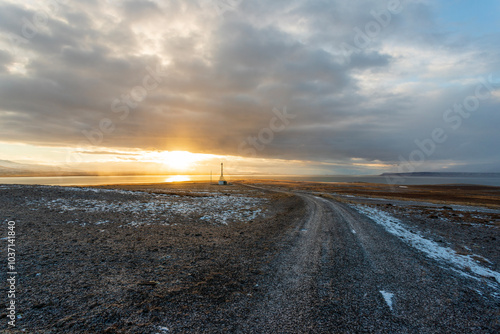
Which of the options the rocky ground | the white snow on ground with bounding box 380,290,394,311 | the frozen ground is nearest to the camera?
the rocky ground

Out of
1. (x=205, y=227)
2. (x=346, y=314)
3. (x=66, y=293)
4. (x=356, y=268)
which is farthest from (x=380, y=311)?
(x=205, y=227)

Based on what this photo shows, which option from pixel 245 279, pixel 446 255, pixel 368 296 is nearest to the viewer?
pixel 368 296

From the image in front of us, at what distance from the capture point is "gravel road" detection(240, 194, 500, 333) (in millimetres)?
5145

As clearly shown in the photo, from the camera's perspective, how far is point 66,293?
20.0 feet

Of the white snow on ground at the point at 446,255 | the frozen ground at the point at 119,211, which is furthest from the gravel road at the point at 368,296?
the frozen ground at the point at 119,211

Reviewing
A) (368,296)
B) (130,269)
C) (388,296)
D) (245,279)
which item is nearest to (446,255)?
(388,296)

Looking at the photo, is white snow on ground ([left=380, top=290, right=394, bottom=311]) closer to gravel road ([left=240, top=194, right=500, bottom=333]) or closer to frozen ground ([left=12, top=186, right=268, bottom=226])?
gravel road ([left=240, top=194, right=500, bottom=333])

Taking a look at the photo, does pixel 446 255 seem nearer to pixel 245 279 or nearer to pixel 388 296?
pixel 388 296

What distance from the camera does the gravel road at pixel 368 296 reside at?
16.9 feet

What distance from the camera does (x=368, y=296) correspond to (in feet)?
21.2

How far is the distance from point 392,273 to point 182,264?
7979 millimetres

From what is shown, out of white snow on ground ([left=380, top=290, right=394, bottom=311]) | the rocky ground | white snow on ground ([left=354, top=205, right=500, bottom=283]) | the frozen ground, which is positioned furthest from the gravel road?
the frozen ground

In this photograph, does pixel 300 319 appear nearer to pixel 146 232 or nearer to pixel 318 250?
pixel 318 250

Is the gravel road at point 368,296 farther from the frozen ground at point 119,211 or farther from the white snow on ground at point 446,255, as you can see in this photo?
the frozen ground at point 119,211
